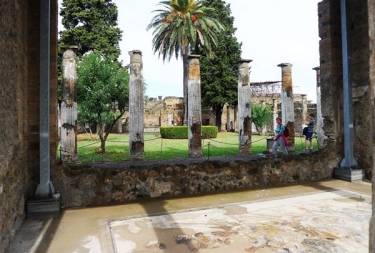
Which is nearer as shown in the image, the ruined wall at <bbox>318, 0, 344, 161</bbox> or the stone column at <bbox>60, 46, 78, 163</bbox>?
the ruined wall at <bbox>318, 0, 344, 161</bbox>

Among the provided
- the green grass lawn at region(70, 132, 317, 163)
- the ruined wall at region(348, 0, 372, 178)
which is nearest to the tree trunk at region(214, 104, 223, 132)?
the green grass lawn at region(70, 132, 317, 163)

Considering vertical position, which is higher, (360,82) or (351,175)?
(360,82)

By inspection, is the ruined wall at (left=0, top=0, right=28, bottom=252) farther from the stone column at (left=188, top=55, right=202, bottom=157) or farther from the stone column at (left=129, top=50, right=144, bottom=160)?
the stone column at (left=188, top=55, right=202, bottom=157)

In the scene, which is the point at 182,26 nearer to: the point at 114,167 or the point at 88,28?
the point at 88,28

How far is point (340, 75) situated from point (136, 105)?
24.5 feet

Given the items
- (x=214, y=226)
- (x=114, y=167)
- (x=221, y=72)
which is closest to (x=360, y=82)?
(x=214, y=226)

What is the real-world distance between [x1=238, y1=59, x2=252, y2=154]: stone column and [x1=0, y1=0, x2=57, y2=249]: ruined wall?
9440 mm

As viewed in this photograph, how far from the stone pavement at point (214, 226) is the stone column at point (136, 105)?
6.52 m

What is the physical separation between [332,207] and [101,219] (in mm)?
3073

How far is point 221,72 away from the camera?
85.2 ft

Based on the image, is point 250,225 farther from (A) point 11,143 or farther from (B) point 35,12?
(B) point 35,12

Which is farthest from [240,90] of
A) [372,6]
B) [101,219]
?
[372,6]

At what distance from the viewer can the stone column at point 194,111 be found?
1185 centimetres

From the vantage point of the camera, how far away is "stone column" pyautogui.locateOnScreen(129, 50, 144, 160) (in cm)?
1086
